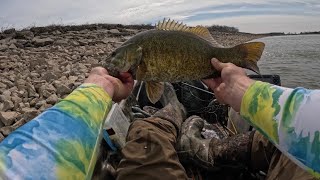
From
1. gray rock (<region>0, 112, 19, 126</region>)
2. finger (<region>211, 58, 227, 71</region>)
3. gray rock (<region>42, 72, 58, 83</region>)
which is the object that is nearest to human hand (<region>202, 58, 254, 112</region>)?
finger (<region>211, 58, 227, 71</region>)

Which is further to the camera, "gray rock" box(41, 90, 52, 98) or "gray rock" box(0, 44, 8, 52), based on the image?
"gray rock" box(0, 44, 8, 52)

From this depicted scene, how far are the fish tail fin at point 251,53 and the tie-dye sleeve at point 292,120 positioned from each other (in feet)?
2.55

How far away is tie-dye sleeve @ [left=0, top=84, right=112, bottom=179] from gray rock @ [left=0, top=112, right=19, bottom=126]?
168 inches

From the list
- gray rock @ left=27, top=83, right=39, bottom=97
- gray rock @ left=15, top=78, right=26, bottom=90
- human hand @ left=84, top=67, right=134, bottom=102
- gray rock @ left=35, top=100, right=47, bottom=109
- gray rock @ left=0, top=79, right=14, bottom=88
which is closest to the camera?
human hand @ left=84, top=67, right=134, bottom=102

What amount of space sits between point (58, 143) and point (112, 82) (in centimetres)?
105

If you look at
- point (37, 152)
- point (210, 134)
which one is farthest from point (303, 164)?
point (210, 134)

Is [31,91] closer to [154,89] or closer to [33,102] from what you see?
[33,102]

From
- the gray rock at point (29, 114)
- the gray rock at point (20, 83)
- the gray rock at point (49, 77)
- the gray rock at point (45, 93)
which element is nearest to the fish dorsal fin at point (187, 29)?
the gray rock at point (29, 114)

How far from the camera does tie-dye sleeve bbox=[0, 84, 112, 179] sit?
162 cm

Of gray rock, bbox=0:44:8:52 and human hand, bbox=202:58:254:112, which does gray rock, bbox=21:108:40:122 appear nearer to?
human hand, bbox=202:58:254:112

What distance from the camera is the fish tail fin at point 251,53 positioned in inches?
110

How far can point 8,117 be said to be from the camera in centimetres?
605

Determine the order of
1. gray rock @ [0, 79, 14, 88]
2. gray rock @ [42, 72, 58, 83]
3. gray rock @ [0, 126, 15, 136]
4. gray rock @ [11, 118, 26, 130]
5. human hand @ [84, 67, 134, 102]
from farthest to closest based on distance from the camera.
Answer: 1. gray rock @ [42, 72, 58, 83]
2. gray rock @ [0, 79, 14, 88]
3. gray rock @ [11, 118, 26, 130]
4. gray rock @ [0, 126, 15, 136]
5. human hand @ [84, 67, 134, 102]

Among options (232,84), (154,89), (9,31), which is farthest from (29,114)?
(9,31)
